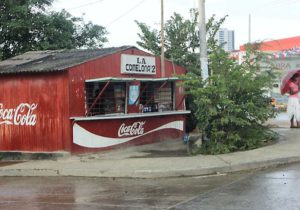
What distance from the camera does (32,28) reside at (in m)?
20.2

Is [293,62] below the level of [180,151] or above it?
above

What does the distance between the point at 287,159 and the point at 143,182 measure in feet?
11.5

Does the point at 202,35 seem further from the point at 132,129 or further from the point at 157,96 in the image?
the point at 132,129

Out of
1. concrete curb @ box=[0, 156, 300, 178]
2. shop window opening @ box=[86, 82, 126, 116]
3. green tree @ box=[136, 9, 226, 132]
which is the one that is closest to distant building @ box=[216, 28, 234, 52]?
green tree @ box=[136, 9, 226, 132]

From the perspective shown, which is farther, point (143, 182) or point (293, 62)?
point (293, 62)

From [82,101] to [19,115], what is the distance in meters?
2.05

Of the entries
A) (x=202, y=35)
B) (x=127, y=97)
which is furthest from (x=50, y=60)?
(x=202, y=35)

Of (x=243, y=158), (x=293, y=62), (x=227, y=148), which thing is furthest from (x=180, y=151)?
(x=293, y=62)

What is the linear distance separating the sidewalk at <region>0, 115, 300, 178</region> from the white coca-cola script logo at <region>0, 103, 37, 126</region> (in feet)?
4.18

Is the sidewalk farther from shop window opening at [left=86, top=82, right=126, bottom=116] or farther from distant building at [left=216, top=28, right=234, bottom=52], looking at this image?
distant building at [left=216, top=28, right=234, bottom=52]

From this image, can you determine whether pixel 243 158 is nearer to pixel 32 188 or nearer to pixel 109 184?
pixel 109 184

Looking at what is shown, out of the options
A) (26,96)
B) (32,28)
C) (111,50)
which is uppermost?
(32,28)

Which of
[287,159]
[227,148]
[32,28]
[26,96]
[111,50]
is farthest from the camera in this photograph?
[32,28]

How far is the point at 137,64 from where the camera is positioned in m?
15.0
